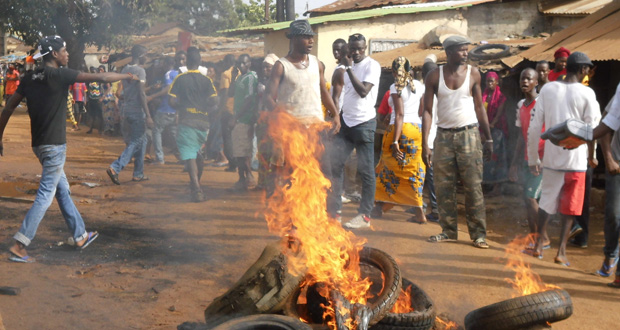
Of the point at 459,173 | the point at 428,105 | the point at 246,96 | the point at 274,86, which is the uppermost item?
the point at 274,86

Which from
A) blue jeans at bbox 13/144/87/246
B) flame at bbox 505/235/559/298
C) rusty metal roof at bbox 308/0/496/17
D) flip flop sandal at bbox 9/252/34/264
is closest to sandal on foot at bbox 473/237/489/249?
flame at bbox 505/235/559/298

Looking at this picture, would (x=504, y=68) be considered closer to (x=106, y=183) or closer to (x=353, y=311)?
(x=106, y=183)

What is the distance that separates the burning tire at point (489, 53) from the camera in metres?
11.7

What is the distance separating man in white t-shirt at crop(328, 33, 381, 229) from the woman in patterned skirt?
1.80ft

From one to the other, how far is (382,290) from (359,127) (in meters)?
3.30

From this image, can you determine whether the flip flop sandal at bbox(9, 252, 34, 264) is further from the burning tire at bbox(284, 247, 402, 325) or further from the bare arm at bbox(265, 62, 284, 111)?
the burning tire at bbox(284, 247, 402, 325)

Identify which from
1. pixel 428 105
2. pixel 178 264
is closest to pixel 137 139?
pixel 178 264

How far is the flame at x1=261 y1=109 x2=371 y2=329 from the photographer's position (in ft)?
15.2

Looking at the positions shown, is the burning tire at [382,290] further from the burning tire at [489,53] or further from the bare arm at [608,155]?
the burning tire at [489,53]

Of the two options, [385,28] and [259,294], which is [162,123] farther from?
[259,294]

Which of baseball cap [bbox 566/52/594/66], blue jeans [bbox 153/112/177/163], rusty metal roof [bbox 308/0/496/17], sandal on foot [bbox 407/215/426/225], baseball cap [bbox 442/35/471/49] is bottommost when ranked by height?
sandal on foot [bbox 407/215/426/225]

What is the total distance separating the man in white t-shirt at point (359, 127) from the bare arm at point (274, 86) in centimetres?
118

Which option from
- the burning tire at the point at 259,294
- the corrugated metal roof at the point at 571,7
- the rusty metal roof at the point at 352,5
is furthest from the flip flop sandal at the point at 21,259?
the rusty metal roof at the point at 352,5

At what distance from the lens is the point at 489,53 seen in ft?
39.1
